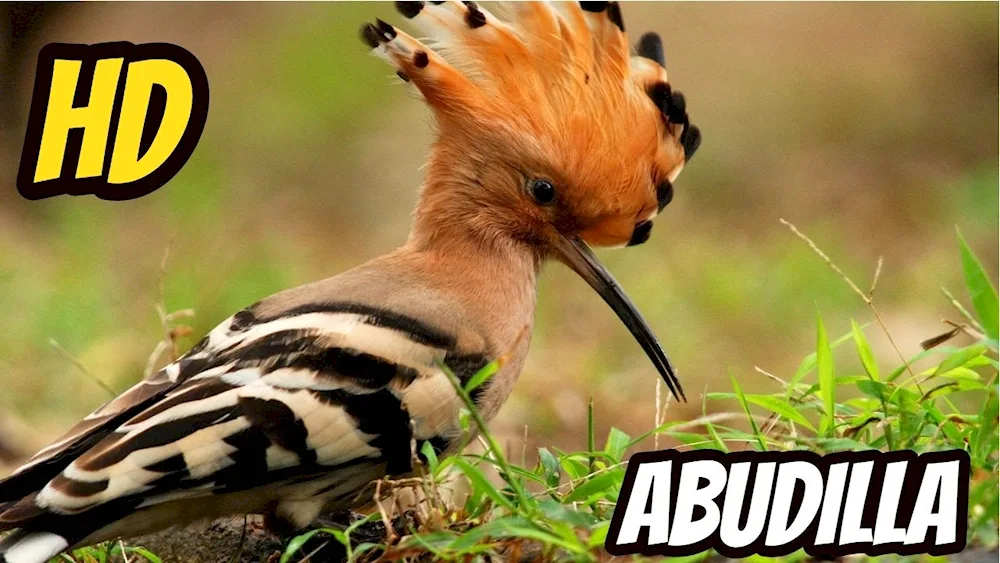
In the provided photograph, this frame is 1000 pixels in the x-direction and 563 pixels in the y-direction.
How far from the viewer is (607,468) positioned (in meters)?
2.29

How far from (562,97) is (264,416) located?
979mm

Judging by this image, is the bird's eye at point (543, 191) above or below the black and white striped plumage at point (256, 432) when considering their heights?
above

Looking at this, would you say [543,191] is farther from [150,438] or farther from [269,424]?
[150,438]

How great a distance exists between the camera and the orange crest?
2.71 metres

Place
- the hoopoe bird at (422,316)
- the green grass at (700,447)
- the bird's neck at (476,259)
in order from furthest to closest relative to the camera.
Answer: the bird's neck at (476,259) → the hoopoe bird at (422,316) → the green grass at (700,447)

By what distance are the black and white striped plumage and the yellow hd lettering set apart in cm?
125

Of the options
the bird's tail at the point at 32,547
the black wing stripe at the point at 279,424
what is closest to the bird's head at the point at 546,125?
the black wing stripe at the point at 279,424

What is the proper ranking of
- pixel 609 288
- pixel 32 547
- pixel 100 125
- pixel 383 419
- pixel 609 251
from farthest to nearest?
pixel 609 251
pixel 100 125
pixel 609 288
pixel 383 419
pixel 32 547

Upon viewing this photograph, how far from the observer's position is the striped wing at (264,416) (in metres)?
2.08

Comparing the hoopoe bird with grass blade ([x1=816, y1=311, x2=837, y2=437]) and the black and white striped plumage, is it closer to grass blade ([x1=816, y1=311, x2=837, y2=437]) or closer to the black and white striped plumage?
the black and white striped plumage

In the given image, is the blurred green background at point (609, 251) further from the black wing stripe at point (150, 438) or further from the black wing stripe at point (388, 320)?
the black wing stripe at point (150, 438)

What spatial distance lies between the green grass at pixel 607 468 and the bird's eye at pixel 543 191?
0.53 m

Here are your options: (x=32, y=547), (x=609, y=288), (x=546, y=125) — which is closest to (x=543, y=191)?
(x=546, y=125)

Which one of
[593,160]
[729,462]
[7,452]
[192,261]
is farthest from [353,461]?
[192,261]
